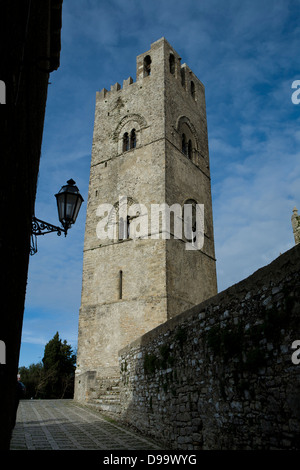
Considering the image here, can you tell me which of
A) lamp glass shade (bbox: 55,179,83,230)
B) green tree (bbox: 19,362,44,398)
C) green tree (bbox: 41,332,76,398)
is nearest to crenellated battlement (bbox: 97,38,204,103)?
lamp glass shade (bbox: 55,179,83,230)

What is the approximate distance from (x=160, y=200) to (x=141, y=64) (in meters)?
9.16

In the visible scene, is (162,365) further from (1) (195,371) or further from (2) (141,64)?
(2) (141,64)

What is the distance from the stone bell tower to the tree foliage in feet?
33.8

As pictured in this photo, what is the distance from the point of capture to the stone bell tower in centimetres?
1491

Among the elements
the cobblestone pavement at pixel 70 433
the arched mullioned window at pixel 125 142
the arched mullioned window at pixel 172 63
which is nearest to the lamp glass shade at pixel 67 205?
the cobblestone pavement at pixel 70 433

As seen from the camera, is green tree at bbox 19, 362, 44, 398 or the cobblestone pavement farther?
green tree at bbox 19, 362, 44, 398

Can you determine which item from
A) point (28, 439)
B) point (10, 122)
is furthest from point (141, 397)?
point (10, 122)

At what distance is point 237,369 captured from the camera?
4387 millimetres

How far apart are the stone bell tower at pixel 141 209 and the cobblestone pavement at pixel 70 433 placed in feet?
10.6

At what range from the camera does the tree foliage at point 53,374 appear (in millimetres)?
24259

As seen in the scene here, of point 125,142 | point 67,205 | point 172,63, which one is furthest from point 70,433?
point 172,63

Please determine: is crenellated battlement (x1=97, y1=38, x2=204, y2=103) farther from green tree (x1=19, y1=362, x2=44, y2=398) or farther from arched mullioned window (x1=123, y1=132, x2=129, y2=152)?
green tree (x1=19, y1=362, x2=44, y2=398)

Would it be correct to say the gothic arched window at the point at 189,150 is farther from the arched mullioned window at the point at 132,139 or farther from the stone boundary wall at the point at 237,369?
the stone boundary wall at the point at 237,369

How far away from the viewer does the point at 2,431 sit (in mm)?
3154
